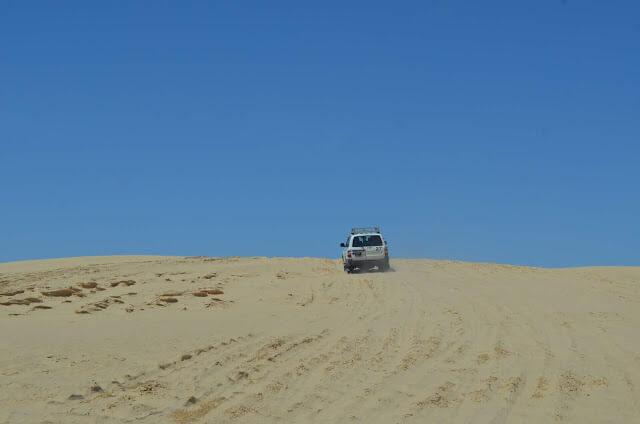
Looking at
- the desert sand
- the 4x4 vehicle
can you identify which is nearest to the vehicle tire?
the 4x4 vehicle

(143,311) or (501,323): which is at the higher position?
(143,311)

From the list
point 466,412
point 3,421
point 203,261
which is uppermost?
point 203,261

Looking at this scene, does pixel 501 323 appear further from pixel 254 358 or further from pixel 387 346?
pixel 254 358

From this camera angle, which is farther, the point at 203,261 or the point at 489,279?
the point at 203,261

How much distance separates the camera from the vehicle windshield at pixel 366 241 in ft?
93.6

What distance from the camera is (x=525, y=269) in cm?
2923

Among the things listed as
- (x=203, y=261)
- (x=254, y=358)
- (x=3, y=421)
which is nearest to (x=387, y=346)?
(x=254, y=358)

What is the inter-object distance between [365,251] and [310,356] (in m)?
18.5

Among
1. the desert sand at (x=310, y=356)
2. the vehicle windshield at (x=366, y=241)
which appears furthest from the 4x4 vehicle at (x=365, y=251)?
the desert sand at (x=310, y=356)

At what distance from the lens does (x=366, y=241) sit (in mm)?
28688

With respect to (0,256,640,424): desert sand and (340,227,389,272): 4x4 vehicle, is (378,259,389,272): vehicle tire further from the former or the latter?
(0,256,640,424): desert sand

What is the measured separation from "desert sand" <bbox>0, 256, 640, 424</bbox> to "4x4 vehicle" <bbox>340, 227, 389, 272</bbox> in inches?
379

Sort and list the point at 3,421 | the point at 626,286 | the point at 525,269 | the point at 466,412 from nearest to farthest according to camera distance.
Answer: the point at 3,421 < the point at 466,412 < the point at 626,286 < the point at 525,269

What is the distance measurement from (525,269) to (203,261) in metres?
14.3
